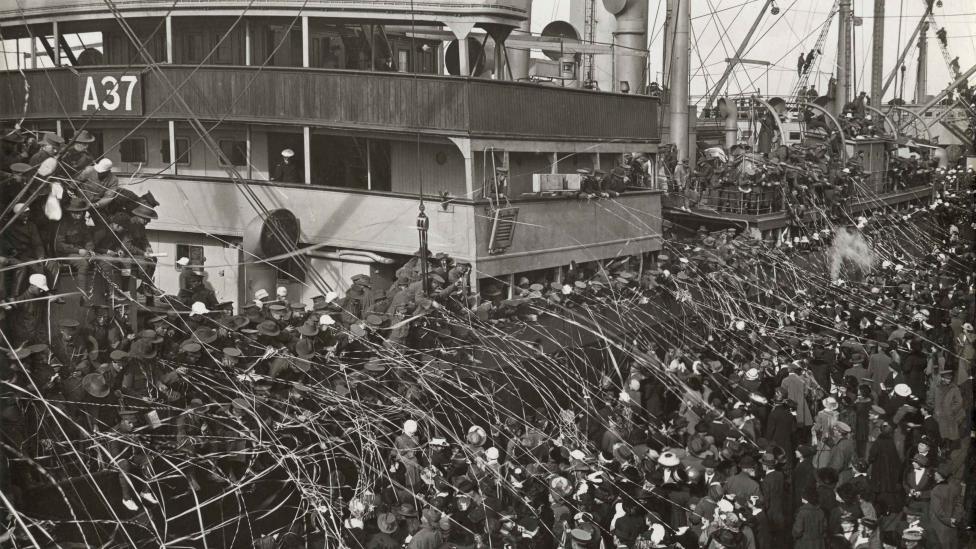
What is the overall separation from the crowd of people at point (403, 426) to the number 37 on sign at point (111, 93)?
17.5 feet

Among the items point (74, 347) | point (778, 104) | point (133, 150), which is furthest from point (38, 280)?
point (778, 104)

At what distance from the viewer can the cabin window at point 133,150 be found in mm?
16844

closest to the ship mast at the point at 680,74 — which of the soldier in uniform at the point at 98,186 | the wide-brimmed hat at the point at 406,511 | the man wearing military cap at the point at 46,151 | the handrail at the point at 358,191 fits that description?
the handrail at the point at 358,191

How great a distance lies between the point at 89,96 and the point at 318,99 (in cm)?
392

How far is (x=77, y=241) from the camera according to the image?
9578 mm

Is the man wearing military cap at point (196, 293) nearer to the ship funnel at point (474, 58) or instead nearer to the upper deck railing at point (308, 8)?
the upper deck railing at point (308, 8)

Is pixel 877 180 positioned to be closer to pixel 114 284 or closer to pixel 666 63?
pixel 666 63

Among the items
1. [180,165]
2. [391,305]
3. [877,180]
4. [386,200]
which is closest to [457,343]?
[391,305]

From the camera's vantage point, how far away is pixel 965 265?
71.5ft

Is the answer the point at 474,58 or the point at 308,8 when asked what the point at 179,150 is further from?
the point at 474,58

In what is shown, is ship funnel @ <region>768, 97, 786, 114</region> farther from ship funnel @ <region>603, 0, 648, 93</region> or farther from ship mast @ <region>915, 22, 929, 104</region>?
ship mast @ <region>915, 22, 929, 104</region>

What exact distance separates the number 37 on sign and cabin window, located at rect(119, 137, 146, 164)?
0.74 m


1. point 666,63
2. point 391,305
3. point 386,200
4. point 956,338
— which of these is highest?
point 666,63

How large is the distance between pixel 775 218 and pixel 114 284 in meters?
15.9
